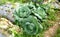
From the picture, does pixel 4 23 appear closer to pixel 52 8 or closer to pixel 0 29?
pixel 0 29

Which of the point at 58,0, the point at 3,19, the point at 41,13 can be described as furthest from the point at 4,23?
the point at 58,0

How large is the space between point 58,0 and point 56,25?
1.23 m

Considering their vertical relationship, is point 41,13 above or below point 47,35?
above

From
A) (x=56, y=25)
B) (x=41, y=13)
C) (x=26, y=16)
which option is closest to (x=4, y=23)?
(x=26, y=16)

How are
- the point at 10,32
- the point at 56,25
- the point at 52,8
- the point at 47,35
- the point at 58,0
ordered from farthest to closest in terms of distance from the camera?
the point at 58,0 < the point at 52,8 < the point at 56,25 < the point at 47,35 < the point at 10,32

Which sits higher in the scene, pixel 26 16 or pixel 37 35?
pixel 26 16

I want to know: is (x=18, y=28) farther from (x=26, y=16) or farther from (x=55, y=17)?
(x=55, y=17)

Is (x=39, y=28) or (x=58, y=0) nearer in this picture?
(x=39, y=28)

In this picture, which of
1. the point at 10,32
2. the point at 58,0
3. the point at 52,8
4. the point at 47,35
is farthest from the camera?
the point at 58,0

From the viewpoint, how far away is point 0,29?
4.11m

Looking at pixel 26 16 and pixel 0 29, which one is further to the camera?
pixel 26 16

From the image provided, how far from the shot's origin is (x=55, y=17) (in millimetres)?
4949

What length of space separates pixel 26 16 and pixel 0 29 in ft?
2.01

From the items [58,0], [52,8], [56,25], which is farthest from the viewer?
[58,0]
